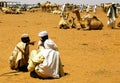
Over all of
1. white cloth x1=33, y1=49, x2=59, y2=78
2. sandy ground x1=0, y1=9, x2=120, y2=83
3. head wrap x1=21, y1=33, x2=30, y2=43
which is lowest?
sandy ground x1=0, y1=9, x2=120, y2=83

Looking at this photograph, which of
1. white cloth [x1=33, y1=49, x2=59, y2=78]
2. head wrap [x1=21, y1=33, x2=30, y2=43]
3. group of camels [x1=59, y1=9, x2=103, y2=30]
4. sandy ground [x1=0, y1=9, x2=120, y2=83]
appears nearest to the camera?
white cloth [x1=33, y1=49, x2=59, y2=78]

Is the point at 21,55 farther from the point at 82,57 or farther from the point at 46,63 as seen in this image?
the point at 82,57

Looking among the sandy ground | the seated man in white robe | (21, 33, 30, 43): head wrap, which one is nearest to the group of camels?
the sandy ground

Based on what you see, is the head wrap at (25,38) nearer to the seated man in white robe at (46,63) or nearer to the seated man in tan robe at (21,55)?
the seated man in tan robe at (21,55)

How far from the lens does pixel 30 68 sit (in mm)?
8633

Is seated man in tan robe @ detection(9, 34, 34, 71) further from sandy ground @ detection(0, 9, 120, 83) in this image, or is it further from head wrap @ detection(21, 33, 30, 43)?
sandy ground @ detection(0, 9, 120, 83)

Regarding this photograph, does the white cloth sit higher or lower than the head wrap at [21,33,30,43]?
lower

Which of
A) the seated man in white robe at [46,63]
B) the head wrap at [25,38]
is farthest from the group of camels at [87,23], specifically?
the seated man in white robe at [46,63]

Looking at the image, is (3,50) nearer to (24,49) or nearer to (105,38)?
(24,49)

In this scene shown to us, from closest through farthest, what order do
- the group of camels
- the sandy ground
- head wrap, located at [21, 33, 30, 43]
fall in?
the sandy ground → head wrap, located at [21, 33, 30, 43] → the group of camels

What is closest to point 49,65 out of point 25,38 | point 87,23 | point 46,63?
point 46,63

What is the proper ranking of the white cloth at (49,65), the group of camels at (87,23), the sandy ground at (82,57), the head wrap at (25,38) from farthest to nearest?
1. the group of camels at (87,23)
2. the head wrap at (25,38)
3. the sandy ground at (82,57)
4. the white cloth at (49,65)

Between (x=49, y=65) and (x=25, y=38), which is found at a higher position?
(x=25, y=38)

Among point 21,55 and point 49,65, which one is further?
point 21,55
